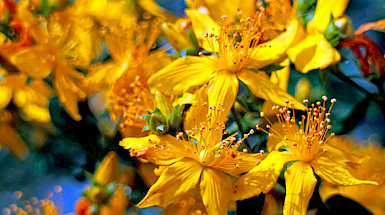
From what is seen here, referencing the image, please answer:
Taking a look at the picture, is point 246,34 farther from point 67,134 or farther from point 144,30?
point 67,134

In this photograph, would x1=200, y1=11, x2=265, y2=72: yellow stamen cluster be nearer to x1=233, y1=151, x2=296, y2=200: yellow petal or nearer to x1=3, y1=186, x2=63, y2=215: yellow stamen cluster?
Answer: x1=233, y1=151, x2=296, y2=200: yellow petal

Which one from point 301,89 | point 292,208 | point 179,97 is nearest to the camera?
point 292,208

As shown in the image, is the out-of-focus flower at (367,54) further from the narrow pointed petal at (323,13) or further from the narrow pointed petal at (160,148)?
the narrow pointed petal at (160,148)

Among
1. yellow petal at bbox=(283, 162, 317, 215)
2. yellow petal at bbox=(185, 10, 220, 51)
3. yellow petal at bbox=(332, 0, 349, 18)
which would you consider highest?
yellow petal at bbox=(332, 0, 349, 18)

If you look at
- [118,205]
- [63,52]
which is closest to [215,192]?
[118,205]

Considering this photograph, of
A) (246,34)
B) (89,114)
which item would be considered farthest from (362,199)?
(89,114)

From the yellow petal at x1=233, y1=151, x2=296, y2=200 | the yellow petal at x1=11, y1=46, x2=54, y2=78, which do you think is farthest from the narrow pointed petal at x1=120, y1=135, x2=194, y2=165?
the yellow petal at x1=11, y1=46, x2=54, y2=78
